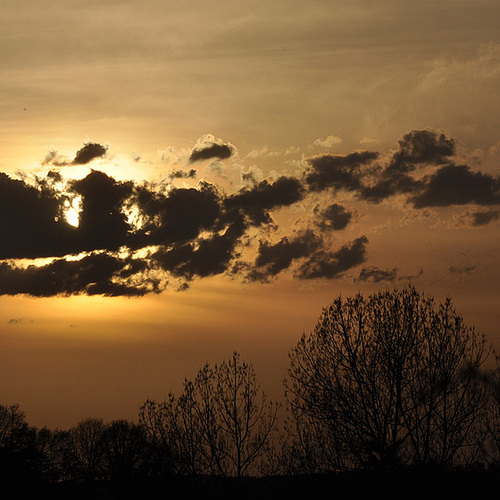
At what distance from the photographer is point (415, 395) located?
3569cm

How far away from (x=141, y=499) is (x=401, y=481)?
171 ft

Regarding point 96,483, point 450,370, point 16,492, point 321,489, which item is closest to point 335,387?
point 450,370

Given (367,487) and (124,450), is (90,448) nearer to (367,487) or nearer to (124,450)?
(124,450)

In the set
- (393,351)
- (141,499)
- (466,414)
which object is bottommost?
(141,499)

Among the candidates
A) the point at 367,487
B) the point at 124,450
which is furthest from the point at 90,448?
the point at 367,487

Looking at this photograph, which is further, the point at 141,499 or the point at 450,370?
the point at 141,499

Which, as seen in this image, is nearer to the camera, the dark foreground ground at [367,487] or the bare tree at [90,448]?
the dark foreground ground at [367,487]

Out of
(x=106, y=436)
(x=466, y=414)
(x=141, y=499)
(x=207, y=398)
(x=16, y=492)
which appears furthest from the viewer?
(x=106, y=436)

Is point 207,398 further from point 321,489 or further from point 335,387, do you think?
point 335,387

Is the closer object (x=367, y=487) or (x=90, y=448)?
(x=367, y=487)

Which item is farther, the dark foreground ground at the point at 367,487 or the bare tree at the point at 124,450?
the bare tree at the point at 124,450

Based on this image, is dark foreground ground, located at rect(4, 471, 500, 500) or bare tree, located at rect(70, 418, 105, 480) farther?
bare tree, located at rect(70, 418, 105, 480)

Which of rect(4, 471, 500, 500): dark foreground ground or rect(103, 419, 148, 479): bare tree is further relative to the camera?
rect(103, 419, 148, 479): bare tree

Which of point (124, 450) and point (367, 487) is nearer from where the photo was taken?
point (367, 487)
